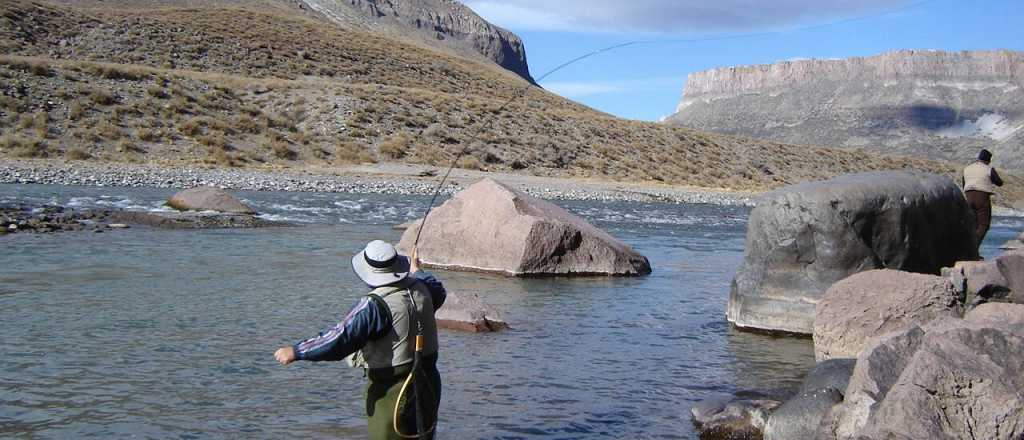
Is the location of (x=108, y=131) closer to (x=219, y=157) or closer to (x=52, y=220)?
(x=219, y=157)

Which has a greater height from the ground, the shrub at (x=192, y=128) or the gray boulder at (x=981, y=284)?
the shrub at (x=192, y=128)

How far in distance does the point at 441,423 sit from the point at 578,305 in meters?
5.12

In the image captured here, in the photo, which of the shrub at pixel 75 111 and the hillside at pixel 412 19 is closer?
the shrub at pixel 75 111

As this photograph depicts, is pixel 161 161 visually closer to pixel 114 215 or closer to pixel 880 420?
pixel 114 215

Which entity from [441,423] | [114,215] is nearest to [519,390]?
[441,423]

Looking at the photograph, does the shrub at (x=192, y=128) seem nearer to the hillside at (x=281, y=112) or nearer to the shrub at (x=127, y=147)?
the hillside at (x=281, y=112)

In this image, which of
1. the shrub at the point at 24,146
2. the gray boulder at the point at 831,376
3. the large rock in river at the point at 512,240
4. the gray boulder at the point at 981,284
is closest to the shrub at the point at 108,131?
the shrub at the point at 24,146

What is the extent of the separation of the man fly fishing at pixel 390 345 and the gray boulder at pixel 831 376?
2.80 m

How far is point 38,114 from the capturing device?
3462 centimetres

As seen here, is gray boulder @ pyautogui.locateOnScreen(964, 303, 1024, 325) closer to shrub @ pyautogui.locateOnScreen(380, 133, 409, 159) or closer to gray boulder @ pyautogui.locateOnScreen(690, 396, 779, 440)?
gray boulder @ pyautogui.locateOnScreen(690, 396, 779, 440)

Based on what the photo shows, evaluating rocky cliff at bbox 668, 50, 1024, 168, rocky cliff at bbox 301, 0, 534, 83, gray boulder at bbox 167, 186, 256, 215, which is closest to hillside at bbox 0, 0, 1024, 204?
gray boulder at bbox 167, 186, 256, 215

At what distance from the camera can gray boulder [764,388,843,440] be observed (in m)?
5.86

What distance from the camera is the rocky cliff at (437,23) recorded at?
361 feet

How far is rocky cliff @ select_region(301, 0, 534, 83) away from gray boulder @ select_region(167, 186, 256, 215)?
268ft
